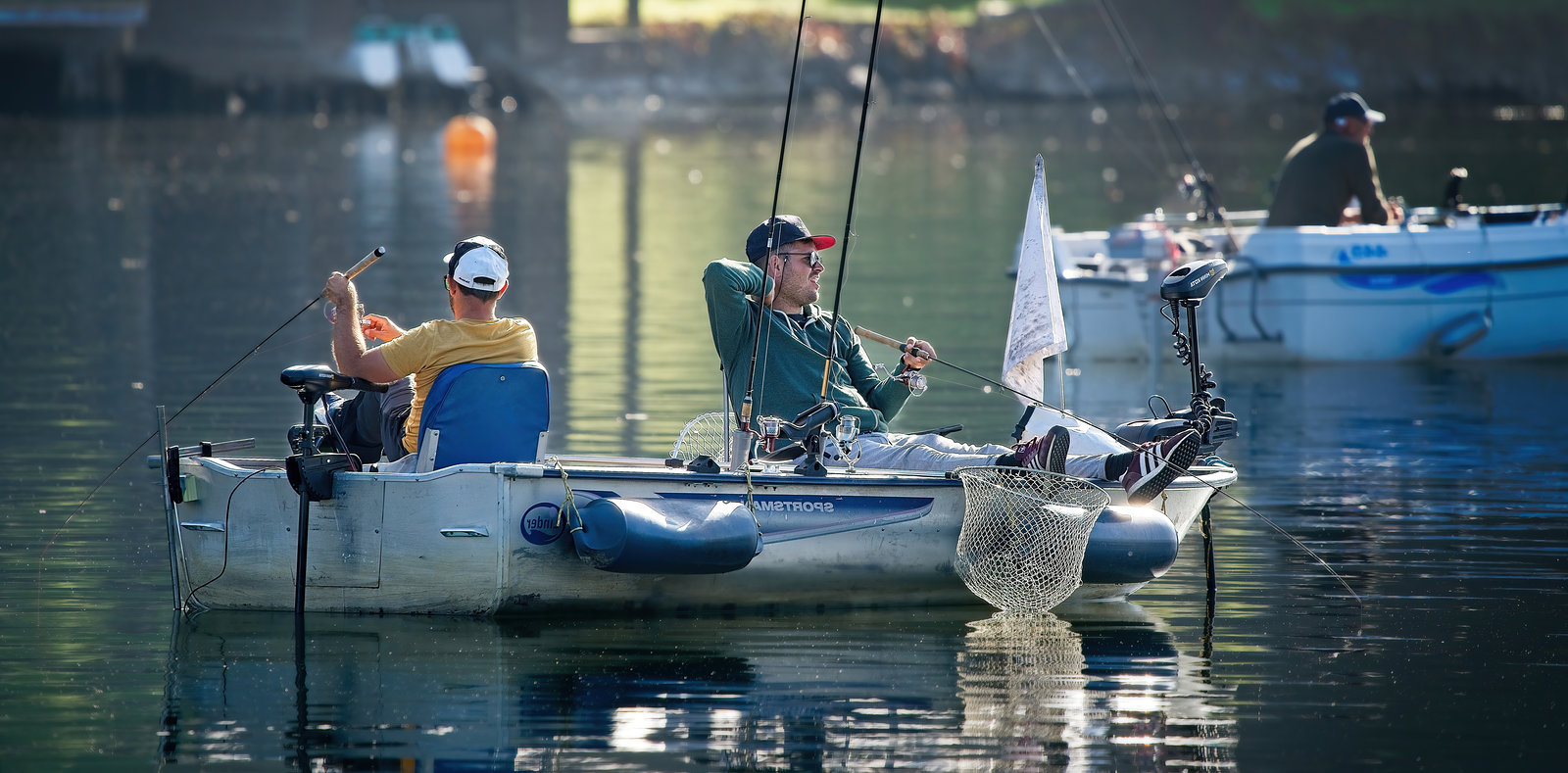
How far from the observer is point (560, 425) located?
38.6 ft

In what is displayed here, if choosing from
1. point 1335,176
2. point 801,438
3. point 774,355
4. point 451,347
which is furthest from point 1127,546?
point 1335,176

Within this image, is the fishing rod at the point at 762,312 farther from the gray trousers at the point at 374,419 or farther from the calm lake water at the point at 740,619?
the gray trousers at the point at 374,419

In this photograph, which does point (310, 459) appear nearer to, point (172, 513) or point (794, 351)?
point (172, 513)

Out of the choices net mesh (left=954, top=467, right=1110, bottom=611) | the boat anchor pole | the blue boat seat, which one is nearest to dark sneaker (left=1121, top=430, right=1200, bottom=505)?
net mesh (left=954, top=467, right=1110, bottom=611)

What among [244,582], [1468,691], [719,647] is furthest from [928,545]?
[244,582]

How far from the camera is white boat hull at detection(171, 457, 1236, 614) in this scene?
279 inches

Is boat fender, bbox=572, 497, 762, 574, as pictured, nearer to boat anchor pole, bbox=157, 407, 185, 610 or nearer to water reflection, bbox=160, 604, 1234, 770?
water reflection, bbox=160, 604, 1234, 770

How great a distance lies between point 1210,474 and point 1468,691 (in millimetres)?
1556

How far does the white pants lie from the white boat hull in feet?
0.80

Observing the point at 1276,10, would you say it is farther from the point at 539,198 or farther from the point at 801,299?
the point at 801,299

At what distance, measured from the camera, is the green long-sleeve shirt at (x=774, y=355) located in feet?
25.8

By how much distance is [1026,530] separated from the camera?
7254mm

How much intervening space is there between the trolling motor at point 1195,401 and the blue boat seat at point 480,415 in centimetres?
219

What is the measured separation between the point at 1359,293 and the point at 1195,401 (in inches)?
316
